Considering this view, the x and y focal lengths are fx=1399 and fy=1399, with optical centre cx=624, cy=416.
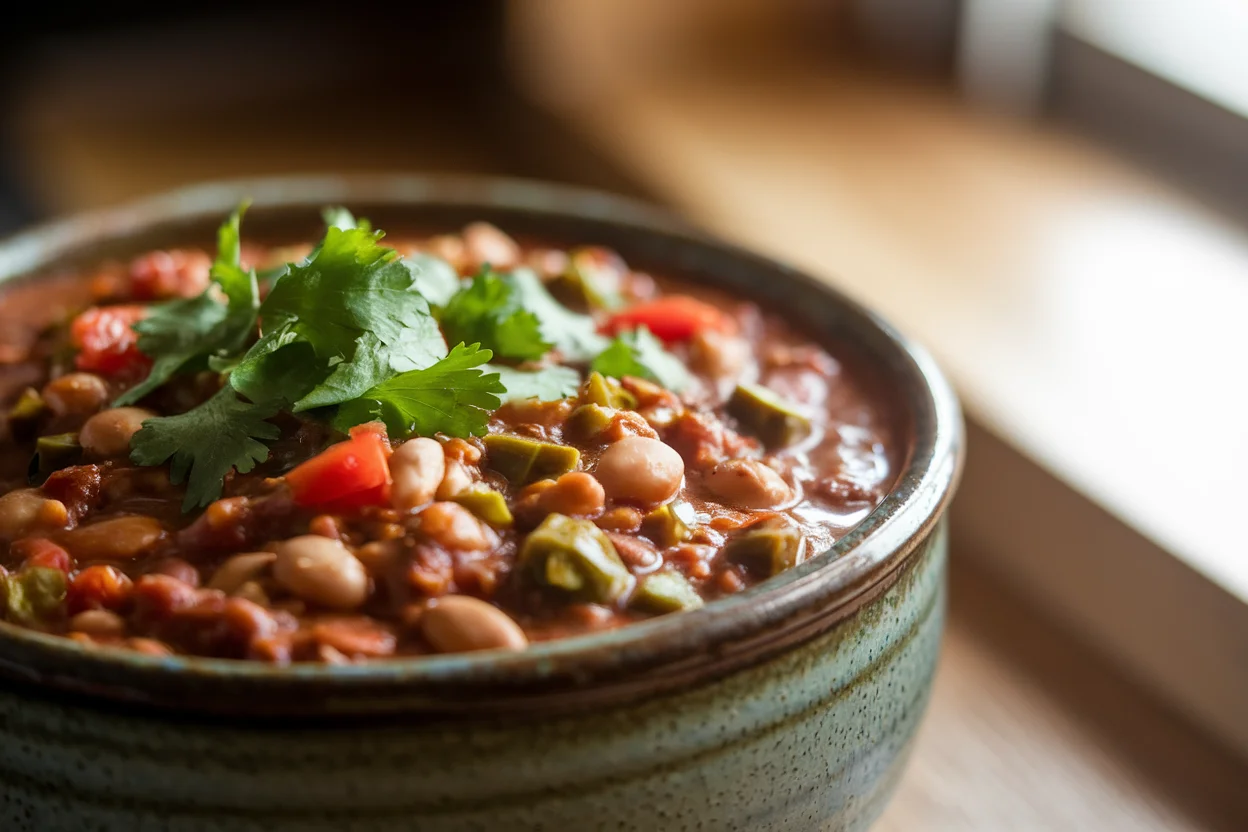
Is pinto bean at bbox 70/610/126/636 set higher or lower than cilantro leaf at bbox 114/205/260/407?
lower

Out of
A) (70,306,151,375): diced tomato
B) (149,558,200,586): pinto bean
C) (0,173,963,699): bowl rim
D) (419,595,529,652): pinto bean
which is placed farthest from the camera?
(70,306,151,375): diced tomato

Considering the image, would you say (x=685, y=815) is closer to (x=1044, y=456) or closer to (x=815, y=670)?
(x=815, y=670)

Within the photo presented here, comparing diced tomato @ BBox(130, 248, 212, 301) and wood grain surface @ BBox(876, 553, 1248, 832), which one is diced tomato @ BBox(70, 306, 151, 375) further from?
wood grain surface @ BBox(876, 553, 1248, 832)

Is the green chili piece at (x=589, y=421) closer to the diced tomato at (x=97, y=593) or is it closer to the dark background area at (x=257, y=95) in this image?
the diced tomato at (x=97, y=593)

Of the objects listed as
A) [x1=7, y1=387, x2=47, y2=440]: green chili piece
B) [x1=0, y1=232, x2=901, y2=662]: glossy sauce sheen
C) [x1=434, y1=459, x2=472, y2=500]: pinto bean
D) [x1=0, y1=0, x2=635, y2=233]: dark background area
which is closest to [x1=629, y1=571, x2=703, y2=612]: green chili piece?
[x1=0, y1=232, x2=901, y2=662]: glossy sauce sheen

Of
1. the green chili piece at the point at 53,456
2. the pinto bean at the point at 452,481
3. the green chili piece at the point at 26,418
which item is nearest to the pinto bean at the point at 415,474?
the pinto bean at the point at 452,481

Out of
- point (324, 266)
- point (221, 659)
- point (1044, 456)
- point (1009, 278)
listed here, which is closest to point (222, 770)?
point (221, 659)
